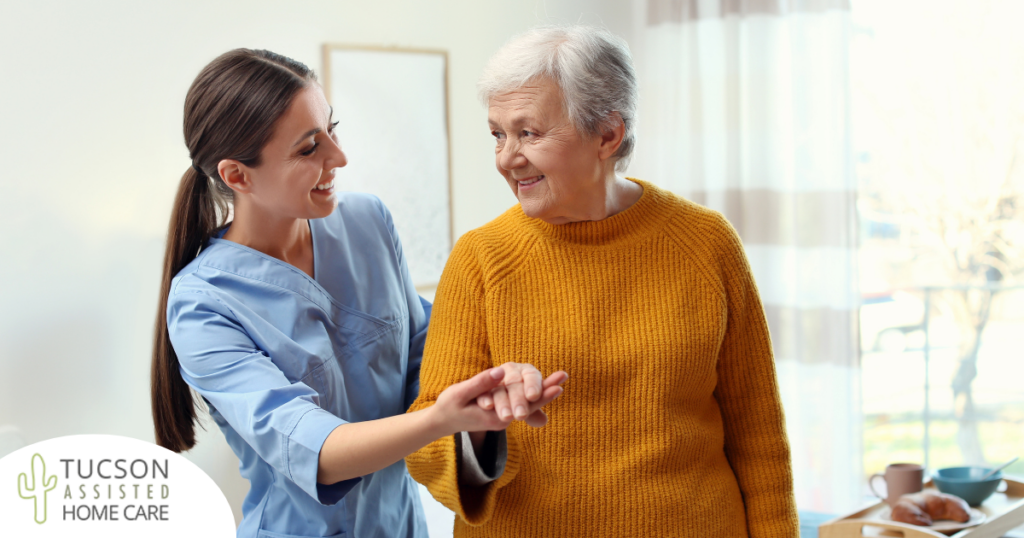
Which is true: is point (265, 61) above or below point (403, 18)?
below

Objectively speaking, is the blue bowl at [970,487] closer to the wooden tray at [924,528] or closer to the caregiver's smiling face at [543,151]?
the wooden tray at [924,528]

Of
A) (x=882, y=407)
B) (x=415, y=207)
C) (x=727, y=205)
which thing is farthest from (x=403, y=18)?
(x=882, y=407)

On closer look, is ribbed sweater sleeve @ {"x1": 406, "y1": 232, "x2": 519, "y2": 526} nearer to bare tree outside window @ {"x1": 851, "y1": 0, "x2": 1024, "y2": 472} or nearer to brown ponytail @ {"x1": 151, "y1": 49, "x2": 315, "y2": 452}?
brown ponytail @ {"x1": 151, "y1": 49, "x2": 315, "y2": 452}

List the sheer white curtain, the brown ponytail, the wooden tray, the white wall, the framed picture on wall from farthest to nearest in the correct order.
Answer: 1. the sheer white curtain
2. the framed picture on wall
3. the wooden tray
4. the white wall
5. the brown ponytail

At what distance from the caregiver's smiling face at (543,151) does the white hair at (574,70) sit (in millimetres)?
14

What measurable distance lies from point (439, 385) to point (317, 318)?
288mm

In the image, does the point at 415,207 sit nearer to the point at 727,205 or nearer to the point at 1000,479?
the point at 727,205

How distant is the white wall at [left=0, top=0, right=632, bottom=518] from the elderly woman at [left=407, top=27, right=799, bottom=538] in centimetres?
49

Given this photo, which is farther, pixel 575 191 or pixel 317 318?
pixel 317 318

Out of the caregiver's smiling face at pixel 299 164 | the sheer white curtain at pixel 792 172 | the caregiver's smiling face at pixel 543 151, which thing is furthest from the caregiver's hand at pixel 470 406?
the sheer white curtain at pixel 792 172

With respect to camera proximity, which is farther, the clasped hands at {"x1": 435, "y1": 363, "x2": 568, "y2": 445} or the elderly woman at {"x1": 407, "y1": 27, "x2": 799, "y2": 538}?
the elderly woman at {"x1": 407, "y1": 27, "x2": 799, "y2": 538}

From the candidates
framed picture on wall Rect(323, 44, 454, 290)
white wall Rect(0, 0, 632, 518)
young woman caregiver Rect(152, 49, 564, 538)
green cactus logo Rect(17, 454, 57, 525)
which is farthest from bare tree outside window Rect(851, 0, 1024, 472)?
green cactus logo Rect(17, 454, 57, 525)

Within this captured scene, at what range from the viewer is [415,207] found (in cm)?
263

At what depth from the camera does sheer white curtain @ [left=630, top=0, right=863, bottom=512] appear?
9.84 ft
